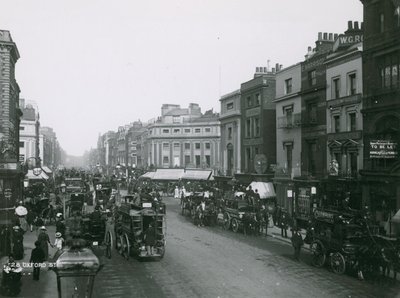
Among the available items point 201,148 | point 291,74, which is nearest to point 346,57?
point 291,74

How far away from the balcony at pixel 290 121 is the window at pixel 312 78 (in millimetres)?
2711

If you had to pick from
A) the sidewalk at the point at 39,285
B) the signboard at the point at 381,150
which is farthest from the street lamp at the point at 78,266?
the signboard at the point at 381,150

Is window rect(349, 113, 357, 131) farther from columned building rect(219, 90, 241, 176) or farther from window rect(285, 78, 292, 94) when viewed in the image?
columned building rect(219, 90, 241, 176)

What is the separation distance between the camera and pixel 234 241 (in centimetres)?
2462

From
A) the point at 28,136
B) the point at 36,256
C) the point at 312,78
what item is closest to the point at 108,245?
the point at 36,256

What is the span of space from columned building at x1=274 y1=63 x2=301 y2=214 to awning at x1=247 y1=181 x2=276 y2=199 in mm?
1525

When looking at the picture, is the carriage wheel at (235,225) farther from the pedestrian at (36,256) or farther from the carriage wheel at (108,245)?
the pedestrian at (36,256)

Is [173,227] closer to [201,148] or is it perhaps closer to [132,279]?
[132,279]

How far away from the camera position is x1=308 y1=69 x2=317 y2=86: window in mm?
36056

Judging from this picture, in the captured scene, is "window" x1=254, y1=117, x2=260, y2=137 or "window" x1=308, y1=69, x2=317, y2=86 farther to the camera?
"window" x1=254, y1=117, x2=260, y2=137

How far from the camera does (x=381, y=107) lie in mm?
27438

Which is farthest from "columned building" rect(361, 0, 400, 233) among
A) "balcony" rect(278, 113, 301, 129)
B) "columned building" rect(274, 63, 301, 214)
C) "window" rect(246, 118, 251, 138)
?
"window" rect(246, 118, 251, 138)

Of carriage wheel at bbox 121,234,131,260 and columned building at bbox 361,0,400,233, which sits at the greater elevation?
columned building at bbox 361,0,400,233

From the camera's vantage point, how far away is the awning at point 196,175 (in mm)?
62272
